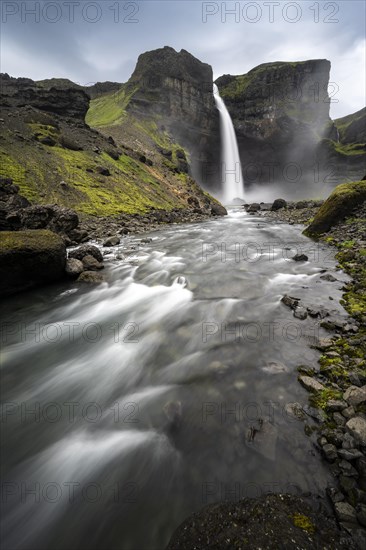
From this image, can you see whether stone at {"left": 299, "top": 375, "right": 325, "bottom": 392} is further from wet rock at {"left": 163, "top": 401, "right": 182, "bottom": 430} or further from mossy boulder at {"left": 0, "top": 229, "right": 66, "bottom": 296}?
mossy boulder at {"left": 0, "top": 229, "right": 66, "bottom": 296}

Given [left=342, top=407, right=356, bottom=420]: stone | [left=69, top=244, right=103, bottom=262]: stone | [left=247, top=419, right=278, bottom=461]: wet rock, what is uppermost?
[left=69, top=244, right=103, bottom=262]: stone

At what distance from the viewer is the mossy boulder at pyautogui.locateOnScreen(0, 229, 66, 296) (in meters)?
9.16

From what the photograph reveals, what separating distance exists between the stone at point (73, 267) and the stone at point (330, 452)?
10633mm

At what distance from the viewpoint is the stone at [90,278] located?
11383 millimetres

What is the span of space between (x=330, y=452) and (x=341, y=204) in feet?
53.8

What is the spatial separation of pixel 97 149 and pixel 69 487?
49674 millimetres

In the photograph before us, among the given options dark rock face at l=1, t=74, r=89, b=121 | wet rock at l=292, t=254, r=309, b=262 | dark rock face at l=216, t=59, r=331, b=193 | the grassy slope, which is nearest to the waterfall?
dark rock face at l=216, t=59, r=331, b=193

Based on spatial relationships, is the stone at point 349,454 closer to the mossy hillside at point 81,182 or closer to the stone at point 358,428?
the stone at point 358,428

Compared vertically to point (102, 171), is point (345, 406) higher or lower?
lower

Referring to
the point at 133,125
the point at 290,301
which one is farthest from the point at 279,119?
the point at 290,301

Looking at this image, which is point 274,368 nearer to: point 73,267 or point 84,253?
point 73,267

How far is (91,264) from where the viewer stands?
41.5 feet

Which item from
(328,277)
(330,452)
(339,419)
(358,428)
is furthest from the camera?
(328,277)

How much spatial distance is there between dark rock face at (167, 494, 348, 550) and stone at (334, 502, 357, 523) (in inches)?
4.3
